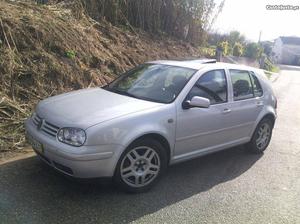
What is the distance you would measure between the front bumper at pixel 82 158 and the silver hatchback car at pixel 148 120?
0.01 meters

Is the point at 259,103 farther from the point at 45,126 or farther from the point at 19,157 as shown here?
the point at 19,157

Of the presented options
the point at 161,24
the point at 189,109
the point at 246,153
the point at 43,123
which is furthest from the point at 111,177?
the point at 161,24

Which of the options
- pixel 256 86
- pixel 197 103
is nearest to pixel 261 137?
pixel 256 86

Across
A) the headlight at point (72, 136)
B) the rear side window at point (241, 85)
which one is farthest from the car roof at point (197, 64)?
the headlight at point (72, 136)

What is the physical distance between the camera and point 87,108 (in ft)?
15.0

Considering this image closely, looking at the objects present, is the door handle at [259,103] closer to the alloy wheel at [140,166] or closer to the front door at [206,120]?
the front door at [206,120]

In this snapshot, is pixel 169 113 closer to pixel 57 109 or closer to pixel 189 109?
pixel 189 109

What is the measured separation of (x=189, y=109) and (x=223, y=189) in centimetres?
112

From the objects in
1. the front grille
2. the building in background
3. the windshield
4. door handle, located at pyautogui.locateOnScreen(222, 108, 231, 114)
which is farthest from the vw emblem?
the building in background

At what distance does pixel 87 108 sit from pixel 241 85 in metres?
2.61

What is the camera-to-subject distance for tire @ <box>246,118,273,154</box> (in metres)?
6.45

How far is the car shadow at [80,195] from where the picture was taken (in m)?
3.97

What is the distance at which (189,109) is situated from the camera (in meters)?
4.98

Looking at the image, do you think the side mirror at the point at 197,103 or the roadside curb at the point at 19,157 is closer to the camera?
the side mirror at the point at 197,103
